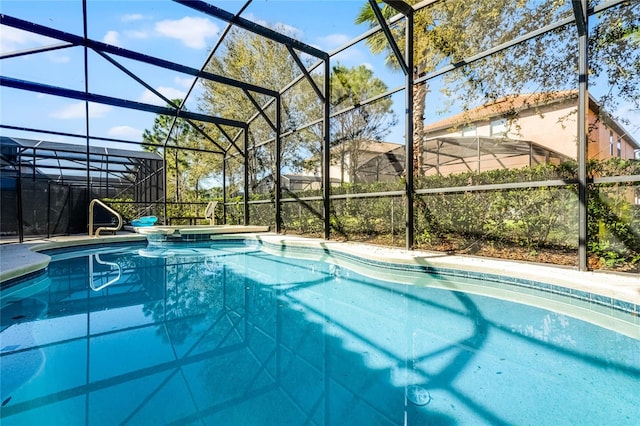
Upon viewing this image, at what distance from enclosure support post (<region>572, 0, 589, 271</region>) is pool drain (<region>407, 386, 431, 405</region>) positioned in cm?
315

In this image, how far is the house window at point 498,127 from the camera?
17.5ft

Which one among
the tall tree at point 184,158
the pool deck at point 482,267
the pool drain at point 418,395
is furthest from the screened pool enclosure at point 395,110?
the tall tree at point 184,158

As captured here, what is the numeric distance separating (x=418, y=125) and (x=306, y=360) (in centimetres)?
636

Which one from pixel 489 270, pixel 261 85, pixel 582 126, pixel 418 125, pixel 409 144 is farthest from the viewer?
pixel 261 85

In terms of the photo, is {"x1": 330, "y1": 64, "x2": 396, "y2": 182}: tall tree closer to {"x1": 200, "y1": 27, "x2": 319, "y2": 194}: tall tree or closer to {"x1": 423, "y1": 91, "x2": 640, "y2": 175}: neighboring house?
A: {"x1": 200, "y1": 27, "x2": 319, "y2": 194}: tall tree

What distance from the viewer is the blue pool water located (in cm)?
166

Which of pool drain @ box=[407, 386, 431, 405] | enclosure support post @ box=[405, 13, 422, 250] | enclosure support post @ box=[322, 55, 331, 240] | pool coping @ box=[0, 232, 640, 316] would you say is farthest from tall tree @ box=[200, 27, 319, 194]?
pool drain @ box=[407, 386, 431, 405]

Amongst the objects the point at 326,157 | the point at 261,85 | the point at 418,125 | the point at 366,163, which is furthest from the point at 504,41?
the point at 261,85

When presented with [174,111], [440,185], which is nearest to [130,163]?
[174,111]

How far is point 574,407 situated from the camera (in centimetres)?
169

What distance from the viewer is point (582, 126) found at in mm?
3693

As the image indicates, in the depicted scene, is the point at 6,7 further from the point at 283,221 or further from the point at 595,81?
the point at 595,81

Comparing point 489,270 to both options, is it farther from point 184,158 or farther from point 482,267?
point 184,158

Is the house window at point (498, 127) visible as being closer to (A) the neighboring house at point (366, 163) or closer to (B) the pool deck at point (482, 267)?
(A) the neighboring house at point (366, 163)
